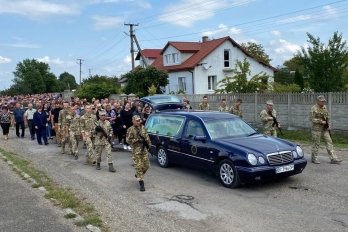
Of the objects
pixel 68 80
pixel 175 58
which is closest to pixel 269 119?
pixel 175 58

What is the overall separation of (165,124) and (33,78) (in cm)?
8389

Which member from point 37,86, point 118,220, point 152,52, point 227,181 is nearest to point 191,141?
point 227,181

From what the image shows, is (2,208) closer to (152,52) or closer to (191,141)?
(191,141)

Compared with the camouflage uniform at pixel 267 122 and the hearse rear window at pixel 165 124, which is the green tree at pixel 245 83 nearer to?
the camouflage uniform at pixel 267 122

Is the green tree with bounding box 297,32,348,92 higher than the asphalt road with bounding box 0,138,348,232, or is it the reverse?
the green tree with bounding box 297,32,348,92

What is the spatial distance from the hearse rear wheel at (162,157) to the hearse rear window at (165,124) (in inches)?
17.8

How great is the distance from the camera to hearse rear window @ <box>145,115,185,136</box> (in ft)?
37.8

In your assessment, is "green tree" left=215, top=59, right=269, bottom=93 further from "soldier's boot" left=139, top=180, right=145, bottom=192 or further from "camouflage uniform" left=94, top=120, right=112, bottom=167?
"soldier's boot" left=139, top=180, right=145, bottom=192

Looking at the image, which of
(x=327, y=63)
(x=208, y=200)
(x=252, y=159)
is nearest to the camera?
(x=208, y=200)

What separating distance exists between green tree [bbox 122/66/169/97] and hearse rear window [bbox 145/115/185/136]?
24111 mm

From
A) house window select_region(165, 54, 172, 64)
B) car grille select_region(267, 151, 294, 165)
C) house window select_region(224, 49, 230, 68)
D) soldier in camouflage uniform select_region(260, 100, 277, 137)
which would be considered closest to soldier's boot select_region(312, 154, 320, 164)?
soldier in camouflage uniform select_region(260, 100, 277, 137)

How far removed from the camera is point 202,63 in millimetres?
45156

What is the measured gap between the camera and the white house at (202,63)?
149 feet

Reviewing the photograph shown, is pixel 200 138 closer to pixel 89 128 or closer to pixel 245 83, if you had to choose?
pixel 89 128
